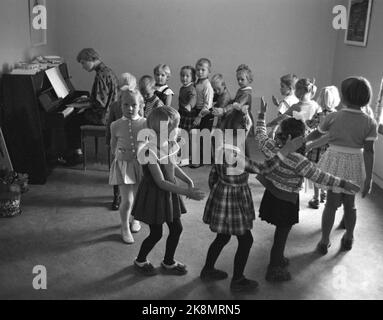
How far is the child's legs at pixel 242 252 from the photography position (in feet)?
8.41

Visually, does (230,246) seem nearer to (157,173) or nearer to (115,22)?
(157,173)

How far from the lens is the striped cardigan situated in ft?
8.00

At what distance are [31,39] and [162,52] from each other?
5.59 ft

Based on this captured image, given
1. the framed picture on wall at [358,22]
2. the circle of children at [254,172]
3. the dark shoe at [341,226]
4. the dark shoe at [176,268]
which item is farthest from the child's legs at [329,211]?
the framed picture on wall at [358,22]

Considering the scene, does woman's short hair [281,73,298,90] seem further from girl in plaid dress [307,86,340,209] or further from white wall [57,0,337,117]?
white wall [57,0,337,117]

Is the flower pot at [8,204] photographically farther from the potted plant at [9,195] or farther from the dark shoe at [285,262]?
the dark shoe at [285,262]

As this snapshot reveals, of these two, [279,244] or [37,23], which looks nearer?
[279,244]

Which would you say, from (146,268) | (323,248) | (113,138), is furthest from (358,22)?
(146,268)

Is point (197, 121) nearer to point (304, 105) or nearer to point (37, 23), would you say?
point (304, 105)

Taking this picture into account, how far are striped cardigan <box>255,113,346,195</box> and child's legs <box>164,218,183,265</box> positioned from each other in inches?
22.5

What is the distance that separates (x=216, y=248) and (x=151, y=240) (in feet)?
1.26

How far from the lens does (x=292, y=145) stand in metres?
2.49

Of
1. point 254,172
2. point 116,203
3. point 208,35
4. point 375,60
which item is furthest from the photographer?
point 208,35

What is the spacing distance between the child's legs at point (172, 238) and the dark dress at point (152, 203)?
99 mm
